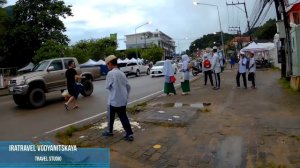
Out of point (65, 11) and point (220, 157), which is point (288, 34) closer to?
point (220, 157)

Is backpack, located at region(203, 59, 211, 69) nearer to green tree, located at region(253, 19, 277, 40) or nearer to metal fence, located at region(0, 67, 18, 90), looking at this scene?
metal fence, located at region(0, 67, 18, 90)

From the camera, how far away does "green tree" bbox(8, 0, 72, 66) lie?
42031 mm

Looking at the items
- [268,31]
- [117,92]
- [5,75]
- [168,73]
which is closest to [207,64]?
[168,73]

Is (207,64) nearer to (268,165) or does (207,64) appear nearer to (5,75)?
(268,165)

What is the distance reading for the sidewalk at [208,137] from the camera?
21.2 feet

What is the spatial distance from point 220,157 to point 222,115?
3882mm

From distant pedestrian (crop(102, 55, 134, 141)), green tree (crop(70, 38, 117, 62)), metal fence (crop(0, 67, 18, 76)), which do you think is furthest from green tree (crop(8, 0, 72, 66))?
distant pedestrian (crop(102, 55, 134, 141))

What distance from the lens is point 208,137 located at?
7.90 m

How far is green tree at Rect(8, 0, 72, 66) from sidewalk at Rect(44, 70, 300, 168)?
33.2m

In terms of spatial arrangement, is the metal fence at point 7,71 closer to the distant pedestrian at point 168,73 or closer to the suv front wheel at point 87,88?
the suv front wheel at point 87,88

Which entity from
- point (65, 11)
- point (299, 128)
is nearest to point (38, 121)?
point (299, 128)

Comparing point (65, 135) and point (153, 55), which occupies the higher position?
point (153, 55)

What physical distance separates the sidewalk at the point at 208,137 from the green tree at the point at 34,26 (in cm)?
3324

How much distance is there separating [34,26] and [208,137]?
124 feet
